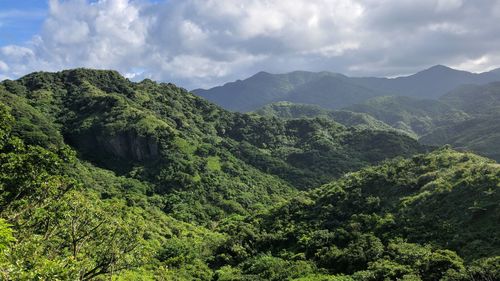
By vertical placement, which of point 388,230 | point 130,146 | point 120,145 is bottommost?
point 388,230

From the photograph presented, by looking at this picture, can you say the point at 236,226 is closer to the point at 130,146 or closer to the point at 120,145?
the point at 130,146

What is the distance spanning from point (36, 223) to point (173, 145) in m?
149

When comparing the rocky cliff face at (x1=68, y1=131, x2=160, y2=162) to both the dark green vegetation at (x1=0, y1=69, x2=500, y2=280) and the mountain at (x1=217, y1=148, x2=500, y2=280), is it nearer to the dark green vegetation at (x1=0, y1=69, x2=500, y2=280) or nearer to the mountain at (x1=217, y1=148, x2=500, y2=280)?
the dark green vegetation at (x1=0, y1=69, x2=500, y2=280)

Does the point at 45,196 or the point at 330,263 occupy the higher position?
the point at 45,196

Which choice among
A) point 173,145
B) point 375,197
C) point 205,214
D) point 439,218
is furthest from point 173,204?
point 439,218

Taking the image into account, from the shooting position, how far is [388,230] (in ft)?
227

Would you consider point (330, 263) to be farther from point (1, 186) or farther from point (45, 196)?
point (1, 186)

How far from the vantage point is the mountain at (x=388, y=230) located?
54475 mm

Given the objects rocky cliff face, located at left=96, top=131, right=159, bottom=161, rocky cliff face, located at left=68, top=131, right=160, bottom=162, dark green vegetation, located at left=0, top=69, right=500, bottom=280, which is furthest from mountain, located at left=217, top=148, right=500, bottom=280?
rocky cliff face, located at left=68, top=131, right=160, bottom=162

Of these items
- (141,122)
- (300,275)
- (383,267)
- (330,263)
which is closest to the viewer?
(383,267)

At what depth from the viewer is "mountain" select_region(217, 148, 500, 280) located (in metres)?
54.5

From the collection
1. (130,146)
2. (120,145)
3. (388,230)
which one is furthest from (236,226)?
(120,145)

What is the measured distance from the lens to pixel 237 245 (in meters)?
85.1

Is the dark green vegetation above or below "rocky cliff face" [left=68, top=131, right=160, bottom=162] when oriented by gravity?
below
